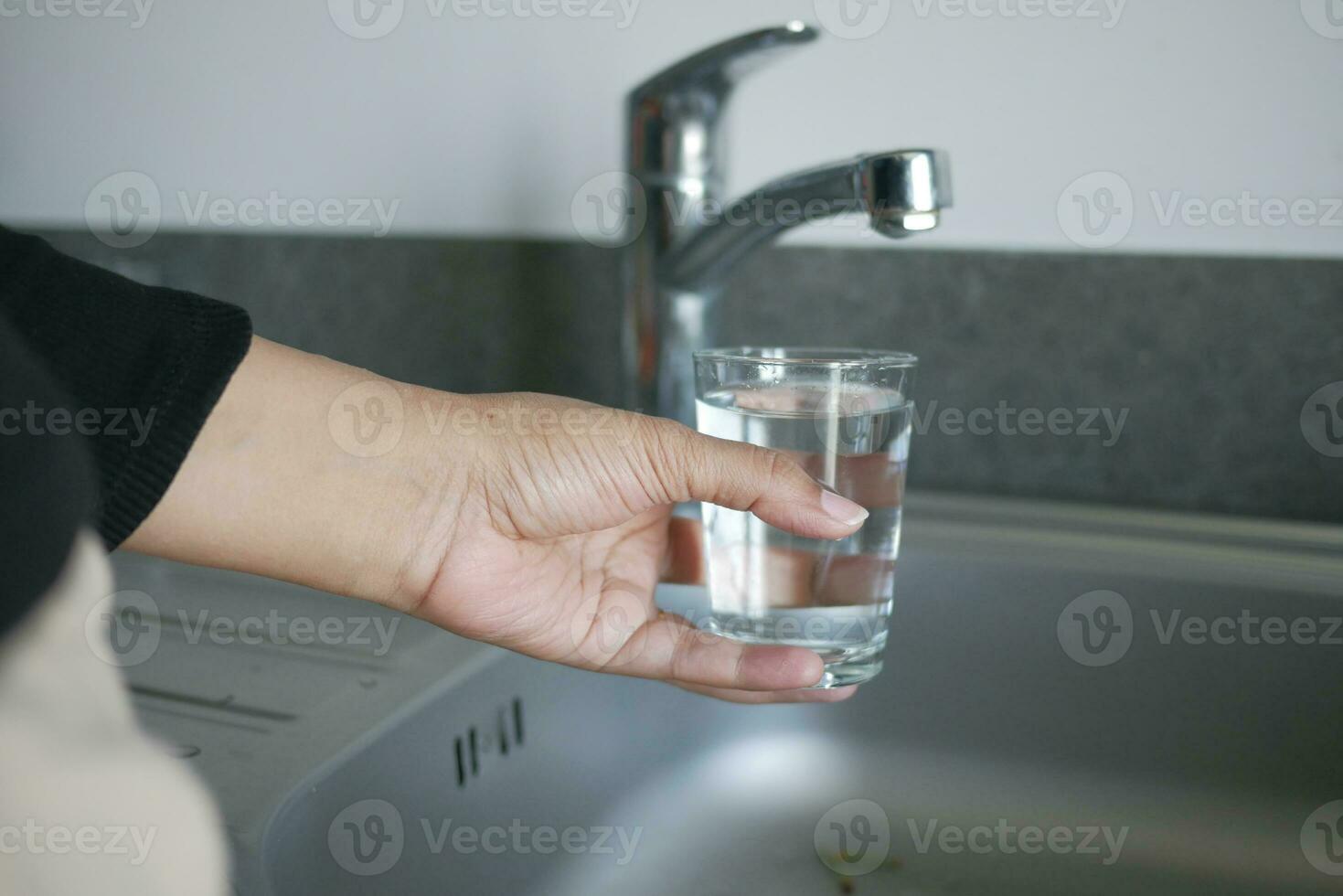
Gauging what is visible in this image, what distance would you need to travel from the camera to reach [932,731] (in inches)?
A: 27.9

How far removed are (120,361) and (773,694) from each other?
1.09 ft

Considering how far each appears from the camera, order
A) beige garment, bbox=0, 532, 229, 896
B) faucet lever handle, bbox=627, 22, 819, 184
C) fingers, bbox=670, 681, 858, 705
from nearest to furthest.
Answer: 1. beige garment, bbox=0, 532, 229, 896
2. fingers, bbox=670, 681, 858, 705
3. faucet lever handle, bbox=627, 22, 819, 184

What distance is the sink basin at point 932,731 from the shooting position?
562 millimetres

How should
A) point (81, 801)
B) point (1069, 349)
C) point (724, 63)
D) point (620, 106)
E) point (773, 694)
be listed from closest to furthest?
point (81, 801) → point (773, 694) → point (724, 63) → point (1069, 349) → point (620, 106)

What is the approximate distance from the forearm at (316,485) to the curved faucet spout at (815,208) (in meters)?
0.22

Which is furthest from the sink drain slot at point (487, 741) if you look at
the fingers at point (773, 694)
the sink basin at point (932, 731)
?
the fingers at point (773, 694)

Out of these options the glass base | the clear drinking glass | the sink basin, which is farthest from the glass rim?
the sink basin

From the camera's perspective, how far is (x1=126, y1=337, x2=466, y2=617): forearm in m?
0.49

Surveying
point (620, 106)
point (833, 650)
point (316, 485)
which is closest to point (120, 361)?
point (316, 485)

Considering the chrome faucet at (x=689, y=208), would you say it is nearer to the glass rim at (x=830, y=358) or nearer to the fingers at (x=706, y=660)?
the glass rim at (x=830, y=358)

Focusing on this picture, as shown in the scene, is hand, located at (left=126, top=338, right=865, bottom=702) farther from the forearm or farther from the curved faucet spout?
the curved faucet spout

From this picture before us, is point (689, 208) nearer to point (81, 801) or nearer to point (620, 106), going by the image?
point (620, 106)

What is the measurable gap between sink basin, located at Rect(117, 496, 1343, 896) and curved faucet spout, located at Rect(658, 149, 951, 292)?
0.21m

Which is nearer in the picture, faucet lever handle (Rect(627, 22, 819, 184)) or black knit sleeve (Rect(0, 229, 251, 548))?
black knit sleeve (Rect(0, 229, 251, 548))
